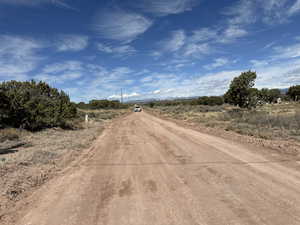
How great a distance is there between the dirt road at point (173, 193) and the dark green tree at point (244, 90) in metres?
19.6

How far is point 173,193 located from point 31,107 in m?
14.1

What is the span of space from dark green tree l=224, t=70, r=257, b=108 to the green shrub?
20391 millimetres

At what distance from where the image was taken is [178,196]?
13.0 ft

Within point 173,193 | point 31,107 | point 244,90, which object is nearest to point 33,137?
point 31,107

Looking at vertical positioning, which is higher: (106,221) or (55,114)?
(55,114)

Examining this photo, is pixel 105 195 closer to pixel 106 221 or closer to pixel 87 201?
pixel 87 201

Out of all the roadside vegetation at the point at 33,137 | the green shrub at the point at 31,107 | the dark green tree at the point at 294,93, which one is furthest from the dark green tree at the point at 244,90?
the dark green tree at the point at 294,93

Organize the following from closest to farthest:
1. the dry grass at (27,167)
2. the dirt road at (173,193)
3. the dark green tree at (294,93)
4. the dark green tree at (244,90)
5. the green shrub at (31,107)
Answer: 1. the dirt road at (173,193)
2. the dry grass at (27,167)
3. the green shrub at (31,107)
4. the dark green tree at (244,90)
5. the dark green tree at (294,93)

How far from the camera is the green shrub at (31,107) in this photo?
13359 mm

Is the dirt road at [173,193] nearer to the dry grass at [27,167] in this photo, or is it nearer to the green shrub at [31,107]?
the dry grass at [27,167]

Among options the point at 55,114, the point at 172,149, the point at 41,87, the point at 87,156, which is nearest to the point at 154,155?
the point at 172,149

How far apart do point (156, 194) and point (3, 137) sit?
11.2m

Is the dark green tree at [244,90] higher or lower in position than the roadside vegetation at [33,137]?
higher

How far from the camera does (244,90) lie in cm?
2403
